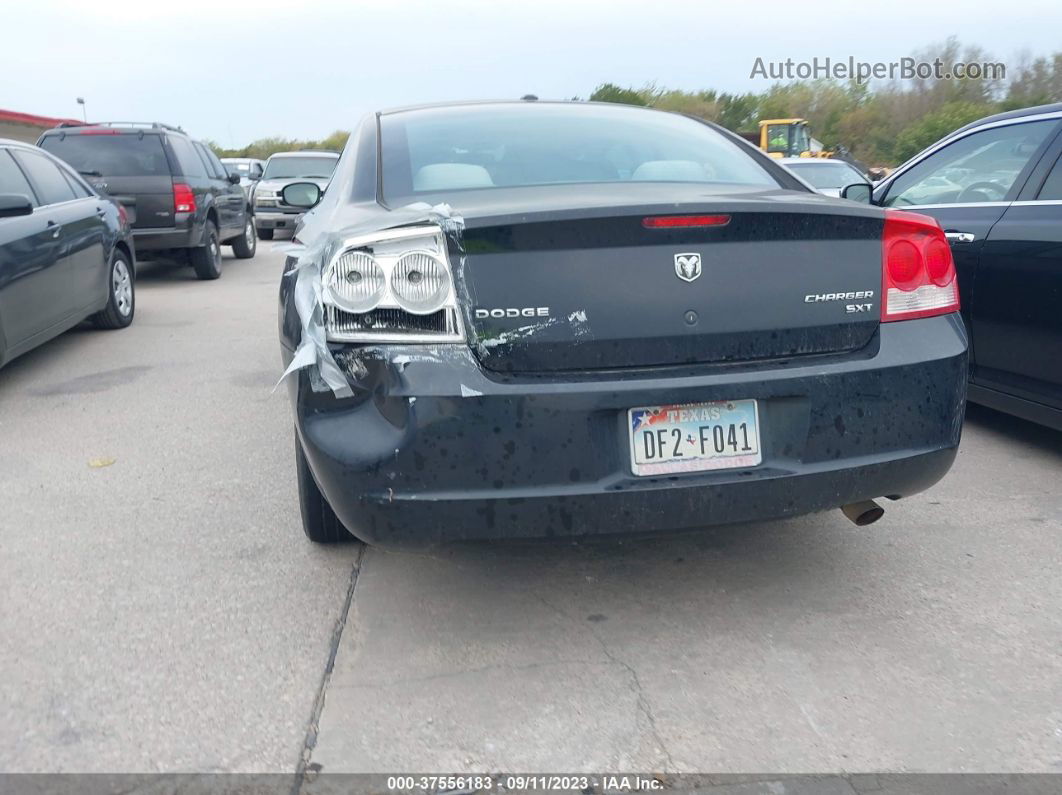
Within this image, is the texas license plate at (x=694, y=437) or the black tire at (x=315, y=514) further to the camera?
the black tire at (x=315, y=514)

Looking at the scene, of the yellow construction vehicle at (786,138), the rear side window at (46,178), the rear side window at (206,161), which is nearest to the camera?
the rear side window at (46,178)

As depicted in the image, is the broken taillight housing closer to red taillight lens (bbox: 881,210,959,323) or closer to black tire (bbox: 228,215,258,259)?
red taillight lens (bbox: 881,210,959,323)

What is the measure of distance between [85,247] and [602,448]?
5762 mm

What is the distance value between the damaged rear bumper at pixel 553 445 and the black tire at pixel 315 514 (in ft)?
2.17

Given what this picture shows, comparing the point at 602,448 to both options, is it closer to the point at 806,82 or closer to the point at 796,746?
the point at 796,746

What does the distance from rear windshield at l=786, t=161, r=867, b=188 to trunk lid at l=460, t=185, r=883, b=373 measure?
34.3ft

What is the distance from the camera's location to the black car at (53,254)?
5.84m

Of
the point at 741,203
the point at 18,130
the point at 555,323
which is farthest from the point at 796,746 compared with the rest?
the point at 18,130

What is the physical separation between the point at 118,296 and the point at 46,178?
48.3 inches

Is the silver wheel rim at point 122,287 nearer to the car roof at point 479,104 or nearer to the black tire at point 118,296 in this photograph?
the black tire at point 118,296

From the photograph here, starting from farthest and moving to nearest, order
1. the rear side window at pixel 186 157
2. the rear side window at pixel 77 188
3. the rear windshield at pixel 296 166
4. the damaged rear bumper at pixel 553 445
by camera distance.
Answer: the rear windshield at pixel 296 166, the rear side window at pixel 186 157, the rear side window at pixel 77 188, the damaged rear bumper at pixel 553 445

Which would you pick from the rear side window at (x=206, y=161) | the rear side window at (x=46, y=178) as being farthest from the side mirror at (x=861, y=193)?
the rear side window at (x=206, y=161)

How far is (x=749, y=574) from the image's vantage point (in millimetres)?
3393

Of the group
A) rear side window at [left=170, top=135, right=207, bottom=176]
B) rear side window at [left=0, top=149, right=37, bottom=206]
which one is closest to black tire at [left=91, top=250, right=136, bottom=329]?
rear side window at [left=0, top=149, right=37, bottom=206]
